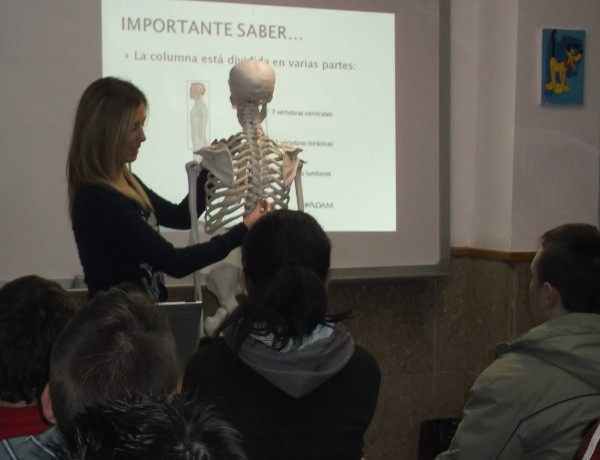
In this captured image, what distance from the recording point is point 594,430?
1.36 metres

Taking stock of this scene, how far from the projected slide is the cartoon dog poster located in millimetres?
726

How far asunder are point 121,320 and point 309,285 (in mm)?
578

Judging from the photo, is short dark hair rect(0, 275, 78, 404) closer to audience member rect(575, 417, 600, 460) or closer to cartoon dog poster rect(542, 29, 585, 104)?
audience member rect(575, 417, 600, 460)

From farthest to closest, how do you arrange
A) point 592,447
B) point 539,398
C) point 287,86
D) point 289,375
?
point 287,86
point 539,398
point 289,375
point 592,447

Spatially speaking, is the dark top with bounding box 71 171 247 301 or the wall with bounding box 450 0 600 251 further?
the wall with bounding box 450 0 600 251

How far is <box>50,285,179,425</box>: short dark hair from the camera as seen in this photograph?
1092 mm

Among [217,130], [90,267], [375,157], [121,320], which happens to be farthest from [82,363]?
[375,157]

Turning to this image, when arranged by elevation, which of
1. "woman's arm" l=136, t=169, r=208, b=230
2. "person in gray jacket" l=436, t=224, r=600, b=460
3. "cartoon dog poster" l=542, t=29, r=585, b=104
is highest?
"cartoon dog poster" l=542, t=29, r=585, b=104

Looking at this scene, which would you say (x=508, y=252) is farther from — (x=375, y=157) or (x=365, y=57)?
(x=365, y=57)

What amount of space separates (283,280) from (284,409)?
0.26m

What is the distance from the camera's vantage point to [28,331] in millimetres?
1663

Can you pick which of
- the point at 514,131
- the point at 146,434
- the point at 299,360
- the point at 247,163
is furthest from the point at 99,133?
the point at 514,131

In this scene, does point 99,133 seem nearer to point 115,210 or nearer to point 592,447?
point 115,210

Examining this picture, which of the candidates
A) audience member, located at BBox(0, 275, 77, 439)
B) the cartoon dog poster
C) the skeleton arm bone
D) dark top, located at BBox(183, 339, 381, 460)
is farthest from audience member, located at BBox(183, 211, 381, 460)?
the cartoon dog poster
